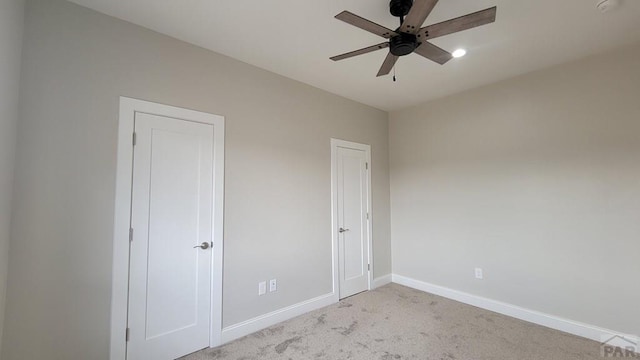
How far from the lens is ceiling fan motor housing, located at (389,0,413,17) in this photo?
71.2 inches

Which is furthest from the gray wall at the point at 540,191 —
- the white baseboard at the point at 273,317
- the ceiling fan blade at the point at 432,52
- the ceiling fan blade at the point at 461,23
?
the ceiling fan blade at the point at 461,23

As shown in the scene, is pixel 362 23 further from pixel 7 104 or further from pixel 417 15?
pixel 7 104

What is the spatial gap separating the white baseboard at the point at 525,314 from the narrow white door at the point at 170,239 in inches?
119

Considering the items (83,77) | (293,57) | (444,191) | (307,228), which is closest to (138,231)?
(83,77)

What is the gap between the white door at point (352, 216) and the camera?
12.1ft

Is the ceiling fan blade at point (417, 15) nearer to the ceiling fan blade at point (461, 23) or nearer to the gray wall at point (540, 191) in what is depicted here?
the ceiling fan blade at point (461, 23)

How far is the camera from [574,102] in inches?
110

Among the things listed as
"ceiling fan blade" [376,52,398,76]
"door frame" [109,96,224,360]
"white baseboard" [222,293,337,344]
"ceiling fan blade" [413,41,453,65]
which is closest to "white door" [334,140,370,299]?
"white baseboard" [222,293,337,344]

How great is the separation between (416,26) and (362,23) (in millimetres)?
331

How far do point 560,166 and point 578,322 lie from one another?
161cm

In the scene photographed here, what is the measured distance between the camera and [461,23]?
154cm

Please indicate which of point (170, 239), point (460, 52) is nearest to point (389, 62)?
point (460, 52)

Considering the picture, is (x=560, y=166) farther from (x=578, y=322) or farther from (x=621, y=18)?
(x=578, y=322)

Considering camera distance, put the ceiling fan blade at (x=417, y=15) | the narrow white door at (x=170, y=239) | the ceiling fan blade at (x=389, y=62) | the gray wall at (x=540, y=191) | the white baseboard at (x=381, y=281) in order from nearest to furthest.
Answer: the ceiling fan blade at (x=417, y=15)
the ceiling fan blade at (x=389, y=62)
the narrow white door at (x=170, y=239)
the gray wall at (x=540, y=191)
the white baseboard at (x=381, y=281)
